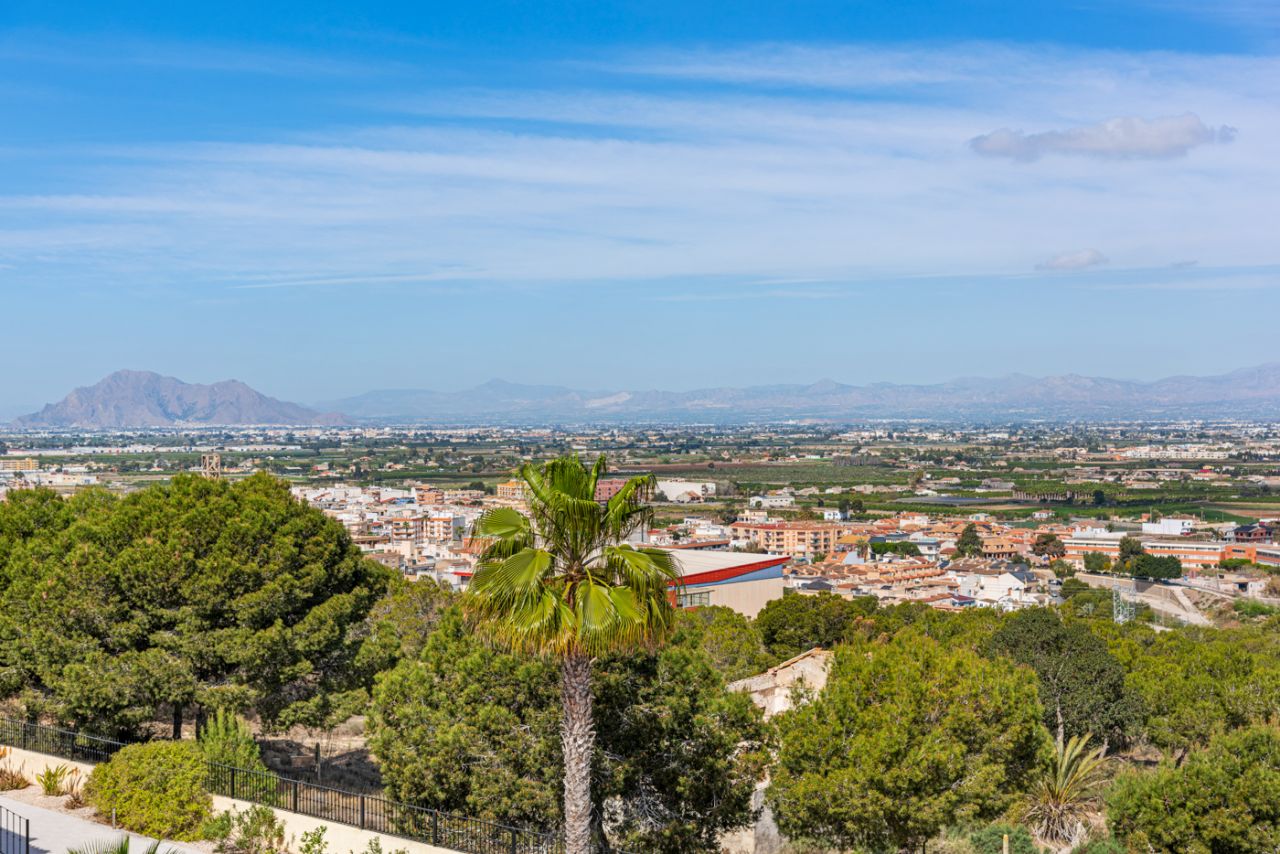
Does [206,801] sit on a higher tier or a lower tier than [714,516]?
higher

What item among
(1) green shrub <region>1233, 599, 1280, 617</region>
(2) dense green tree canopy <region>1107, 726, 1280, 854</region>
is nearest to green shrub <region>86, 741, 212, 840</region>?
(2) dense green tree canopy <region>1107, 726, 1280, 854</region>

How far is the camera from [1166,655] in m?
24.3

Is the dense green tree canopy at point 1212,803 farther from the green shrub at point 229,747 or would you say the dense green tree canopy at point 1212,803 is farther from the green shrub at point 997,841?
the green shrub at point 229,747

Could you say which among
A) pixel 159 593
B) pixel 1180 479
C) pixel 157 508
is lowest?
pixel 1180 479

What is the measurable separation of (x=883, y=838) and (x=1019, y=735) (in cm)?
241

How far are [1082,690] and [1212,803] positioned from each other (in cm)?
742

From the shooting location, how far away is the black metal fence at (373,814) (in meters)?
11.6

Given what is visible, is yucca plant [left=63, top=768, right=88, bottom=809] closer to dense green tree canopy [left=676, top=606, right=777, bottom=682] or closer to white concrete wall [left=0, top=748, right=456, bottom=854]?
white concrete wall [left=0, top=748, right=456, bottom=854]

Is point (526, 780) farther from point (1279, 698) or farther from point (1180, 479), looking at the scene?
point (1180, 479)

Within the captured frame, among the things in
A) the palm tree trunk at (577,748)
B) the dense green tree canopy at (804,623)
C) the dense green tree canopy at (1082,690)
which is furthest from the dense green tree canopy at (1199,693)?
the palm tree trunk at (577,748)

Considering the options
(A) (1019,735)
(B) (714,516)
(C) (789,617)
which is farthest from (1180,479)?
(A) (1019,735)

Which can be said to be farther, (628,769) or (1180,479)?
(1180,479)

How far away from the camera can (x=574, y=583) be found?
9.62 meters

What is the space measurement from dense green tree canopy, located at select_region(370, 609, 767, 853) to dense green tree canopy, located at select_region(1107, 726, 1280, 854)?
464 centimetres
